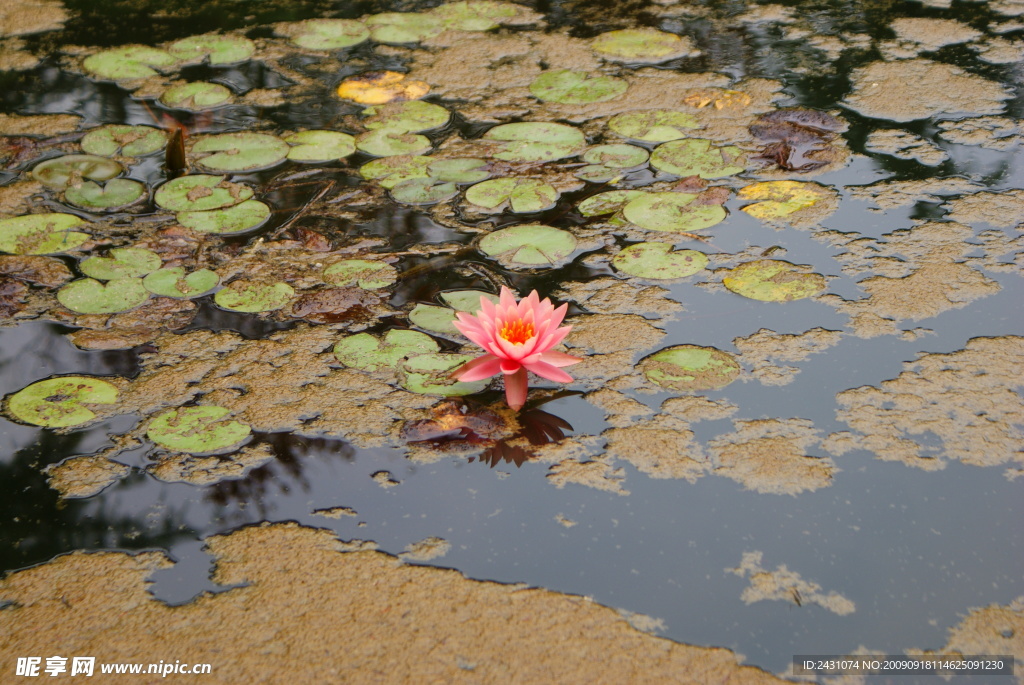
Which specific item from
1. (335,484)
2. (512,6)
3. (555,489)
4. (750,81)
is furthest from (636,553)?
(512,6)

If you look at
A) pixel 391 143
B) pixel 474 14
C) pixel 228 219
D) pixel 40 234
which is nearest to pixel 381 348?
pixel 228 219

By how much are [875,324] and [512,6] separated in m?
2.87

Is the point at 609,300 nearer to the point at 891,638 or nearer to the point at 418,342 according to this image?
the point at 418,342

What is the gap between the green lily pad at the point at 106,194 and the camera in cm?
295

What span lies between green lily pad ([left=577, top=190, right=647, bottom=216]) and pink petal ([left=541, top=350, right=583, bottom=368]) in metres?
0.84

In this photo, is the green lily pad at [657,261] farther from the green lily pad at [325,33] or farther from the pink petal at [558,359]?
the green lily pad at [325,33]

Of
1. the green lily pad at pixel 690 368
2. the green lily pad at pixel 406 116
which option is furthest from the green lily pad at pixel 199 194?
the green lily pad at pixel 690 368

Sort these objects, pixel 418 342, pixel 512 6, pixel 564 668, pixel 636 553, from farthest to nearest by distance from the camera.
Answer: pixel 512 6, pixel 418 342, pixel 636 553, pixel 564 668

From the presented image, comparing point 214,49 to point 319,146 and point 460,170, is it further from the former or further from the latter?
point 460,170

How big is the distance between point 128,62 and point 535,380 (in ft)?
9.17

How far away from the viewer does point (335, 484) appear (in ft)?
6.32

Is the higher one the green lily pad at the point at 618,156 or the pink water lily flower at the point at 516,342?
the green lily pad at the point at 618,156

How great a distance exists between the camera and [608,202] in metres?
2.89

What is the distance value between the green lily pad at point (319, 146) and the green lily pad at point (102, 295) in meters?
0.87
